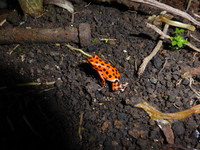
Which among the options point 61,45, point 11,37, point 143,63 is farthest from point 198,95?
point 11,37

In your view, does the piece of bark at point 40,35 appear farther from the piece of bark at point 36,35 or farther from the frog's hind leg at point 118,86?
the frog's hind leg at point 118,86

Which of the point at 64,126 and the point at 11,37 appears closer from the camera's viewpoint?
the point at 64,126

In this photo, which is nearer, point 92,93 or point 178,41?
point 92,93

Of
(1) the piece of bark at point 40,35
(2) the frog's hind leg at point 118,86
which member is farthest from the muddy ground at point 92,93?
(1) the piece of bark at point 40,35

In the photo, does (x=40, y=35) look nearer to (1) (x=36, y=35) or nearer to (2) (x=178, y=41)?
(1) (x=36, y=35)

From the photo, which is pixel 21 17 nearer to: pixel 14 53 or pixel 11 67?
pixel 14 53

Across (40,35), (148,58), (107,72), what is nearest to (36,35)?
(40,35)

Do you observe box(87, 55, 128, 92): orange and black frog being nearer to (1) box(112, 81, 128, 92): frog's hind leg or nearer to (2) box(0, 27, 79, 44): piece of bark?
(1) box(112, 81, 128, 92): frog's hind leg
